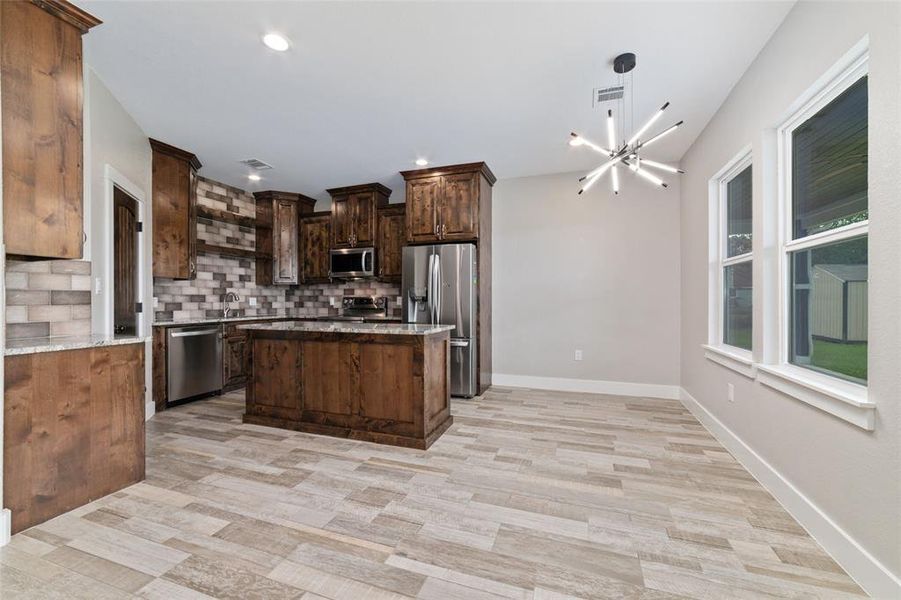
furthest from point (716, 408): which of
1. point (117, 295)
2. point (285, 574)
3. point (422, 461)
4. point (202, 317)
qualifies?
point (202, 317)

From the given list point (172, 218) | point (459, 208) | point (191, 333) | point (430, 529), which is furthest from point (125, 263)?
point (430, 529)

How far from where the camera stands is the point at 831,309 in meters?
1.94

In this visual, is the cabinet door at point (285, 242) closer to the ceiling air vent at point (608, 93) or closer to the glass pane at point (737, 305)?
the ceiling air vent at point (608, 93)

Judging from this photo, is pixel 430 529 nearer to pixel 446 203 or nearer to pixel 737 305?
pixel 737 305

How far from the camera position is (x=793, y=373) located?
2.15m

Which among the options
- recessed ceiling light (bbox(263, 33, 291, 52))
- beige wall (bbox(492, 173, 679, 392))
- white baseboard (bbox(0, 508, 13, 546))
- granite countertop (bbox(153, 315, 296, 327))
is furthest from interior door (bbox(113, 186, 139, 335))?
beige wall (bbox(492, 173, 679, 392))

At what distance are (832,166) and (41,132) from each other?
4107 millimetres

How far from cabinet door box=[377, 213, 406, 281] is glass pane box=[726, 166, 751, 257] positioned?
12.4 feet

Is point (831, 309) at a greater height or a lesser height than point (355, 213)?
lesser

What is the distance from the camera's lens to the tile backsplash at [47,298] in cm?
228

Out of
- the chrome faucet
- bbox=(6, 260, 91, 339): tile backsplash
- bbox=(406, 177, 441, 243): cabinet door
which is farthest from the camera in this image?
the chrome faucet

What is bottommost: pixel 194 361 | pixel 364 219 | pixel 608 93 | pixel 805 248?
pixel 194 361

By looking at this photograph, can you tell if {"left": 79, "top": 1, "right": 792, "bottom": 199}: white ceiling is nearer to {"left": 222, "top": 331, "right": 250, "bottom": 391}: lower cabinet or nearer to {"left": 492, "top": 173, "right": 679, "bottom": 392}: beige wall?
{"left": 492, "top": 173, "right": 679, "bottom": 392}: beige wall

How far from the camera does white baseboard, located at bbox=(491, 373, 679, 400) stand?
452 centimetres
